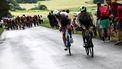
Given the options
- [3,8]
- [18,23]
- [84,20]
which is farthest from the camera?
[3,8]

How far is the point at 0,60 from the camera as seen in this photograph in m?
20.4

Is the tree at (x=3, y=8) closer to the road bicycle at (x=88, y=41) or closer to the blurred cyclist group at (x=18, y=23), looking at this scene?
the blurred cyclist group at (x=18, y=23)

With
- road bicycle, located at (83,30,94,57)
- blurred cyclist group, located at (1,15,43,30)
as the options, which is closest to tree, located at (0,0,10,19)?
blurred cyclist group, located at (1,15,43,30)

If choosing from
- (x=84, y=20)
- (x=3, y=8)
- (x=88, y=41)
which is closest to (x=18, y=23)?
(x=3, y=8)

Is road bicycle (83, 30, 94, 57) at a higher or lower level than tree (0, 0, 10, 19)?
higher

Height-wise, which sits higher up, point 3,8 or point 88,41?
point 88,41

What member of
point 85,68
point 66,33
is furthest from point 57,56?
point 85,68

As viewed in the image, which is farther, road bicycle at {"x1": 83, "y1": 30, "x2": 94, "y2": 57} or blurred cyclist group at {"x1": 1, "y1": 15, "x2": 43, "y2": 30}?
blurred cyclist group at {"x1": 1, "y1": 15, "x2": 43, "y2": 30}

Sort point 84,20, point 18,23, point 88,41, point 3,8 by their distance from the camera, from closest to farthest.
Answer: point 88,41
point 84,20
point 18,23
point 3,8

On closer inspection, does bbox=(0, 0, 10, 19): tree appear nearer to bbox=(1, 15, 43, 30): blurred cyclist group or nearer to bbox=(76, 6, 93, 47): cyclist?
bbox=(1, 15, 43, 30): blurred cyclist group

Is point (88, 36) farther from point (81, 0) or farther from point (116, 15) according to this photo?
point (81, 0)

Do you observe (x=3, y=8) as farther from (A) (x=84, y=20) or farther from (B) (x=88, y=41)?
(B) (x=88, y=41)

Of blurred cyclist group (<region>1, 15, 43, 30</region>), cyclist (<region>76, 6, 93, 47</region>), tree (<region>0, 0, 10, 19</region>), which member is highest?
cyclist (<region>76, 6, 93, 47</region>)

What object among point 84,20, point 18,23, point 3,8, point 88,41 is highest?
point 84,20
